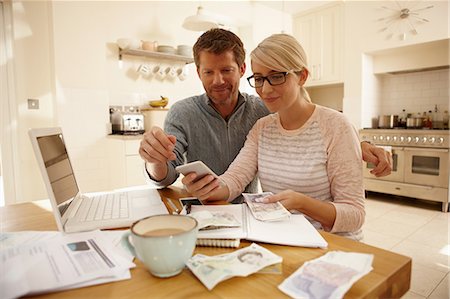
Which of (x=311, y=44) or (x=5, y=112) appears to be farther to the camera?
(x=311, y=44)

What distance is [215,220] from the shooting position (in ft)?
2.41

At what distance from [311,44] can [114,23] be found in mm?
2802

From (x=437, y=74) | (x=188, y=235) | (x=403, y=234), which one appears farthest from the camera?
(x=437, y=74)

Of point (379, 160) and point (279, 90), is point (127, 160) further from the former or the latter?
point (379, 160)

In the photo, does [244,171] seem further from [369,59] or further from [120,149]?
[369,59]

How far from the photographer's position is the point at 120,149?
3236mm

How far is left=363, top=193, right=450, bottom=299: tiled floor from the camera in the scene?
6.38 ft

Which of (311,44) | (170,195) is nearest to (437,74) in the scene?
(311,44)

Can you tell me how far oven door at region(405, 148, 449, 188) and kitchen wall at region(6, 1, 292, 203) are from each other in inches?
119

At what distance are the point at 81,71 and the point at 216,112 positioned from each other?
2296mm

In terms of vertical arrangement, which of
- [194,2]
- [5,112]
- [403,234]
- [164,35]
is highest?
[194,2]

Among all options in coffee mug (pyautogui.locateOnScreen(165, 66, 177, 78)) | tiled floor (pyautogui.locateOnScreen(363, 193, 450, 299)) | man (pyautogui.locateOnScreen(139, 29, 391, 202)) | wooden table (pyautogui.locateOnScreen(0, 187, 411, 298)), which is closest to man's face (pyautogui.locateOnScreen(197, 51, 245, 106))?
man (pyautogui.locateOnScreen(139, 29, 391, 202))

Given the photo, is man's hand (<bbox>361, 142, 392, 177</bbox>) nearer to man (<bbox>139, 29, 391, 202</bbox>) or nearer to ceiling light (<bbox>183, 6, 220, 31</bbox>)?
man (<bbox>139, 29, 391, 202</bbox>)

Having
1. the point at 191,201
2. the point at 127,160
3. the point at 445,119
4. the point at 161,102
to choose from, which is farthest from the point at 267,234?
the point at 445,119
